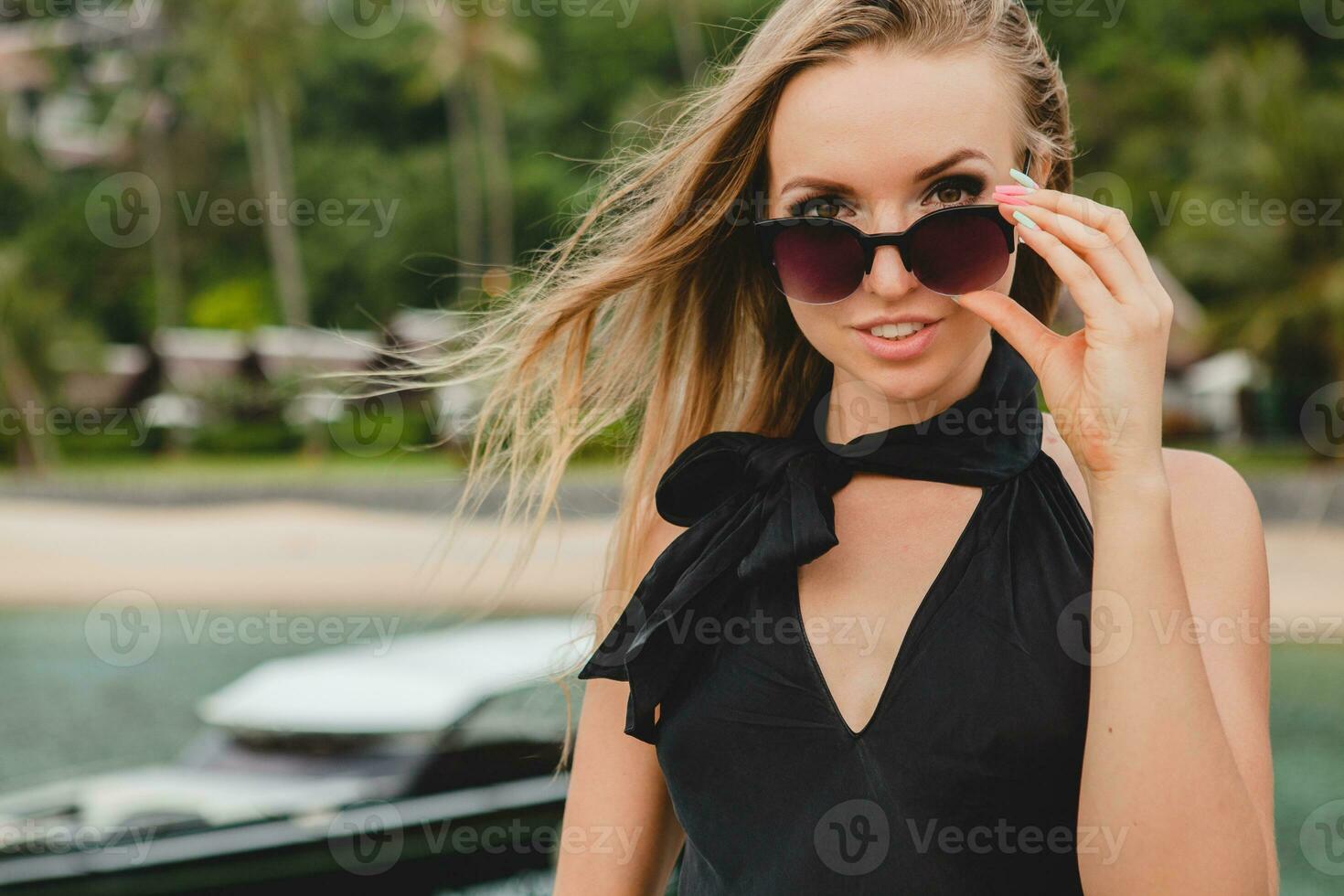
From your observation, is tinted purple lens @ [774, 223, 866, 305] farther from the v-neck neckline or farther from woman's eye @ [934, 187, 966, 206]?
the v-neck neckline

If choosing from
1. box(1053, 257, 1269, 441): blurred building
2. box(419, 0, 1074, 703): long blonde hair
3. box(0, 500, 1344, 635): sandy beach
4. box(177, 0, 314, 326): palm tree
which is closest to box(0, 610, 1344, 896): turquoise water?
box(0, 500, 1344, 635): sandy beach

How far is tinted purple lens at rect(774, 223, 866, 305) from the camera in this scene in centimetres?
163

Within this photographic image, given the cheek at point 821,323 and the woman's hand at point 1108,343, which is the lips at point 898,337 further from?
the woman's hand at point 1108,343

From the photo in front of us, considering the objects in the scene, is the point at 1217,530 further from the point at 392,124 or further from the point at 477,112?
the point at 392,124

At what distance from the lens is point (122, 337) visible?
156 feet

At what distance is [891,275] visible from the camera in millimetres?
Result: 1621

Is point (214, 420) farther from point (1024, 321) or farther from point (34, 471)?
point (1024, 321)

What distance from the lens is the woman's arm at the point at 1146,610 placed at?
136 centimetres

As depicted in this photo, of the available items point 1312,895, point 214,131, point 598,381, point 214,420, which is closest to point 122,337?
point 214,131

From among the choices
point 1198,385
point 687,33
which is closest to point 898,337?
point 1198,385

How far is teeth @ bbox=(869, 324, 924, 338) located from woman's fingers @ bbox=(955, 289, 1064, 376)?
74 mm

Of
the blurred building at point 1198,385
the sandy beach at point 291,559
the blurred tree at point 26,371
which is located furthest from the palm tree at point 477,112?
the blurred building at point 1198,385

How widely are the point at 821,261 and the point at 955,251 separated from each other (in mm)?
160

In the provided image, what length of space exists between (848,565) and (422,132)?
48.7 metres
